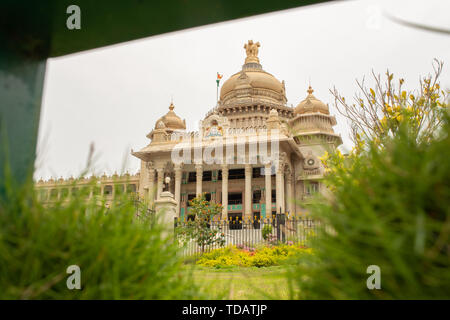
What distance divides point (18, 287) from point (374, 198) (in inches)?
61.0

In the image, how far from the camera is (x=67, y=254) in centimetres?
Result: 161

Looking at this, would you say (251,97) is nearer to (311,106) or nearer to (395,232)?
(311,106)

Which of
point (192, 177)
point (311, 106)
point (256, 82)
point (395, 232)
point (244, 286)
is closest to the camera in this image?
point (395, 232)

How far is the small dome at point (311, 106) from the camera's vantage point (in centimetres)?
3903

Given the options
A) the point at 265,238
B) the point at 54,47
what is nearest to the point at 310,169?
the point at 265,238

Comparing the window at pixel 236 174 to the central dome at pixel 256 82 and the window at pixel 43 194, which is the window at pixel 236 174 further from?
the window at pixel 43 194

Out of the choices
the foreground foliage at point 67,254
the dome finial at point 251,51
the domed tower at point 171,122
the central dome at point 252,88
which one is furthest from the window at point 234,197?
the foreground foliage at point 67,254

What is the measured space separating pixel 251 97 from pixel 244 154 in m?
13.1

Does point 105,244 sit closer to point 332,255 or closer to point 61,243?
point 61,243

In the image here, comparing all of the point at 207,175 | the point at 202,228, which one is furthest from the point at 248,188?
the point at 202,228

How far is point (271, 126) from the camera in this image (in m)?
31.8

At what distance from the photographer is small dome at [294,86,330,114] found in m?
39.0

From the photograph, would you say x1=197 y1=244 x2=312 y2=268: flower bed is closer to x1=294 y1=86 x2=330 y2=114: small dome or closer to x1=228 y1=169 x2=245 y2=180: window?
x1=228 y1=169 x2=245 y2=180: window

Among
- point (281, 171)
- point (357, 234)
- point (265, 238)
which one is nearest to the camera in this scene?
point (357, 234)
